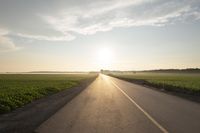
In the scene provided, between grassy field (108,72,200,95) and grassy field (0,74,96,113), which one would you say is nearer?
grassy field (0,74,96,113)

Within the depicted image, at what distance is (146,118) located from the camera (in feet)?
38.9

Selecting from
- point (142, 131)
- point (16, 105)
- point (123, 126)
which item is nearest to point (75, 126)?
point (123, 126)

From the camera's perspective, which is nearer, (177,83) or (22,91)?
(22,91)

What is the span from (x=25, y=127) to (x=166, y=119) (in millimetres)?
5467

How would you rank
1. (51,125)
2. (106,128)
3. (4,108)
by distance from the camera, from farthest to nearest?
1. (4,108)
2. (51,125)
3. (106,128)

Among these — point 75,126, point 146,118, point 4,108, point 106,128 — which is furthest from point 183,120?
point 4,108

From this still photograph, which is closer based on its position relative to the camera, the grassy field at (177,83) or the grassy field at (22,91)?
the grassy field at (22,91)

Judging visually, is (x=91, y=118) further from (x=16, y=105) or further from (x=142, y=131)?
(x=16, y=105)

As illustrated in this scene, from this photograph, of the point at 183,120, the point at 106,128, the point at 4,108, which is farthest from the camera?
the point at 4,108

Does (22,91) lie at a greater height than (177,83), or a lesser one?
lesser

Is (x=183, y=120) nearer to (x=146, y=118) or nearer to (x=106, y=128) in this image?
(x=146, y=118)

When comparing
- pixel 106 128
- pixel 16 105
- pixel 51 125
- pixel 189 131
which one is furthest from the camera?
pixel 16 105

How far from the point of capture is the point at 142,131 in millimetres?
9094

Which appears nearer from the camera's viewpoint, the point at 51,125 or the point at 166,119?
the point at 51,125
